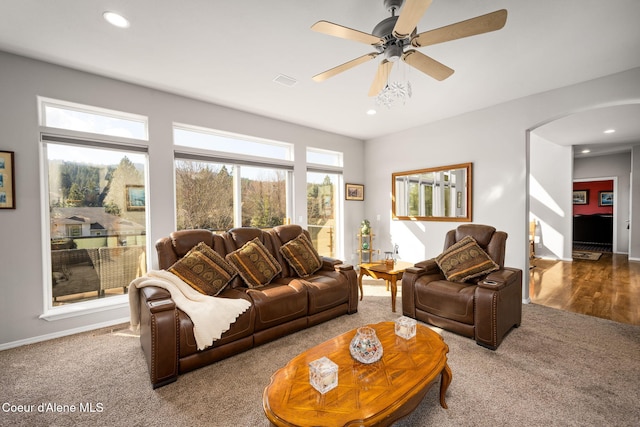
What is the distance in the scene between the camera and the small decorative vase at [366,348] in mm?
1692

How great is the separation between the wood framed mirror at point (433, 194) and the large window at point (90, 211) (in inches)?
172

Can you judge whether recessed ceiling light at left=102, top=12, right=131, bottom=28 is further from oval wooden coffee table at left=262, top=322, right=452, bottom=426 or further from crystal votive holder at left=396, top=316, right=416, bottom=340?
crystal votive holder at left=396, top=316, right=416, bottom=340

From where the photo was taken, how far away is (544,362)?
7.72 feet

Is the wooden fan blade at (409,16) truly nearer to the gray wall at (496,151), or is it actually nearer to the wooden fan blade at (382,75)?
Result: the wooden fan blade at (382,75)

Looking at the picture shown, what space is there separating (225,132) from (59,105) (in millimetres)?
1865

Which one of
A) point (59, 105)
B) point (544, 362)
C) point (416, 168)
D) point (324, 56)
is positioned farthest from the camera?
point (416, 168)

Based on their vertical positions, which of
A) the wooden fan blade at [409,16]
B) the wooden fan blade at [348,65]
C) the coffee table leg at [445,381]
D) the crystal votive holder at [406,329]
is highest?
the wooden fan blade at [348,65]

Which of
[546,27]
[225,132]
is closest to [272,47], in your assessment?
[225,132]

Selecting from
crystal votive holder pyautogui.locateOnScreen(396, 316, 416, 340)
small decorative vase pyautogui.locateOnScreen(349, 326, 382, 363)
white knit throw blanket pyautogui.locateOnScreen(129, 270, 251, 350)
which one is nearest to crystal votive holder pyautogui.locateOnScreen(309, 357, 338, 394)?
small decorative vase pyautogui.locateOnScreen(349, 326, 382, 363)

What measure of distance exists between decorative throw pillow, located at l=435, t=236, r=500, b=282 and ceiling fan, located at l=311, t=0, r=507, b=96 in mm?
1894

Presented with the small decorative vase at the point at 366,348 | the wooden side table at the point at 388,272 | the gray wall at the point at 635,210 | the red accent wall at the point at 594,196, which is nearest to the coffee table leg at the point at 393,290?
the wooden side table at the point at 388,272

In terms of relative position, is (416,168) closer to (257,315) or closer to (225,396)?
(257,315)

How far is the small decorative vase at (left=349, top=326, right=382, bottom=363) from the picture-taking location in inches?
66.6

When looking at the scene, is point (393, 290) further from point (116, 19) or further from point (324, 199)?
point (116, 19)
